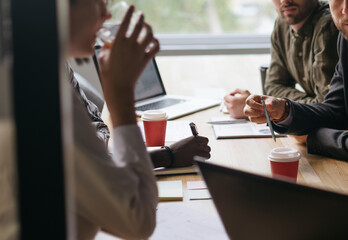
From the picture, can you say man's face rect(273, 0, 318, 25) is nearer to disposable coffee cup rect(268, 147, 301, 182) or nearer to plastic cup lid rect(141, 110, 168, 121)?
plastic cup lid rect(141, 110, 168, 121)

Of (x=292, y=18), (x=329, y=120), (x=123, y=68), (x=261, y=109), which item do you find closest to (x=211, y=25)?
(x=292, y=18)

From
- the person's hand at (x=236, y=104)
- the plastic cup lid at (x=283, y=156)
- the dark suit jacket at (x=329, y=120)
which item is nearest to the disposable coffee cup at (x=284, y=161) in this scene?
the plastic cup lid at (x=283, y=156)

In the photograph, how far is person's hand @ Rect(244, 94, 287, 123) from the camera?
67.6 inches

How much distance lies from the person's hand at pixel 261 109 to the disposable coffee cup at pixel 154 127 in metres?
0.31

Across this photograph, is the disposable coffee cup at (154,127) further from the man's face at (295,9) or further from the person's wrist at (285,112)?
the man's face at (295,9)

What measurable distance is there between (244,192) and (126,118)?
0.23 meters

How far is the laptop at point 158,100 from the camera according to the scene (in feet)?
7.20

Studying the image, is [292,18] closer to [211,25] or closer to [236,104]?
[236,104]

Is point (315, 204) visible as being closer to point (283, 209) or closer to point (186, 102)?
point (283, 209)

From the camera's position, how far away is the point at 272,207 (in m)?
0.72

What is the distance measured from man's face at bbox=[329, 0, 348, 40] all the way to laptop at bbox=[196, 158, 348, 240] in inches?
51.6

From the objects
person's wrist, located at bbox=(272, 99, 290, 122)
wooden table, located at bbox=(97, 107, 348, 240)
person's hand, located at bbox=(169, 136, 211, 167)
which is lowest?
wooden table, located at bbox=(97, 107, 348, 240)

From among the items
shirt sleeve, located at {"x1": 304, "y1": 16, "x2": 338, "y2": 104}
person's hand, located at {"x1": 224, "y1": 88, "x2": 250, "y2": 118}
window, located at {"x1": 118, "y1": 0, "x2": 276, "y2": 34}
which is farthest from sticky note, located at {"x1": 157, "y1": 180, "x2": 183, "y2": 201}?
window, located at {"x1": 118, "y1": 0, "x2": 276, "y2": 34}

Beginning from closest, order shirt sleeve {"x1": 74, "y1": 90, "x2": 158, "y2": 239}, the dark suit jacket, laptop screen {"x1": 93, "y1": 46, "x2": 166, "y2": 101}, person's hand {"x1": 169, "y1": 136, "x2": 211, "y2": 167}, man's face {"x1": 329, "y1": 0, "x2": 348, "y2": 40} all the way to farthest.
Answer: shirt sleeve {"x1": 74, "y1": 90, "x2": 158, "y2": 239}
person's hand {"x1": 169, "y1": 136, "x2": 211, "y2": 167}
the dark suit jacket
man's face {"x1": 329, "y1": 0, "x2": 348, "y2": 40}
laptop screen {"x1": 93, "y1": 46, "x2": 166, "y2": 101}
